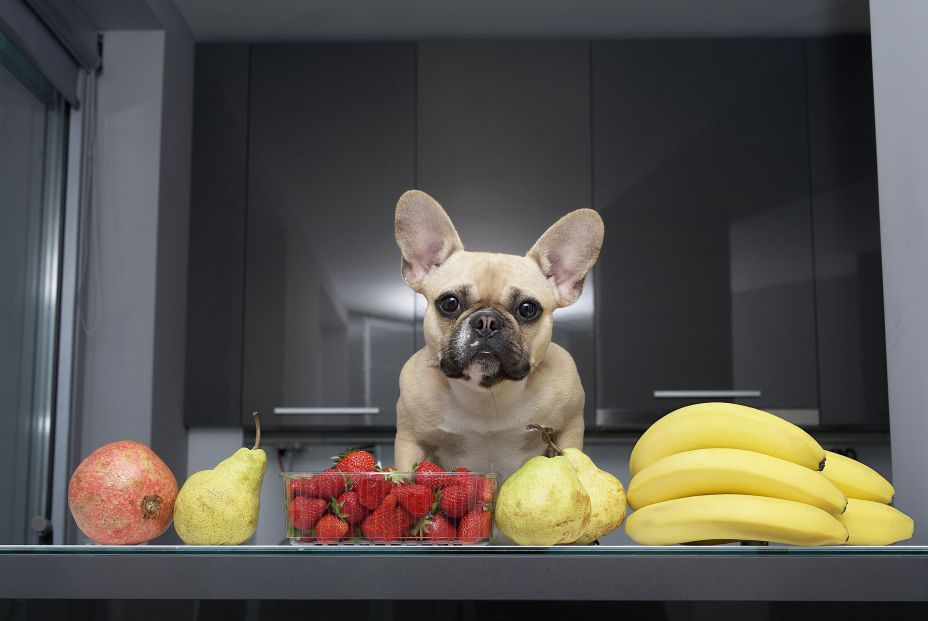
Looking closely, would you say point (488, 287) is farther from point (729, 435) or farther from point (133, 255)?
point (133, 255)

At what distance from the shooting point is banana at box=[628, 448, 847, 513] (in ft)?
2.39

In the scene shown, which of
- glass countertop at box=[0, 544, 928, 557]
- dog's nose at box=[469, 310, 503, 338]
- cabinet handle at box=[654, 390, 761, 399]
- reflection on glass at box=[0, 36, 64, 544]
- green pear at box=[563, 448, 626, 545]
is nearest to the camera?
glass countertop at box=[0, 544, 928, 557]

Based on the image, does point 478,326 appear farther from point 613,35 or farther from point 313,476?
point 613,35

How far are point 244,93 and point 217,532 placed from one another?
2.38m

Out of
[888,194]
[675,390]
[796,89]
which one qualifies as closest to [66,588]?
[888,194]

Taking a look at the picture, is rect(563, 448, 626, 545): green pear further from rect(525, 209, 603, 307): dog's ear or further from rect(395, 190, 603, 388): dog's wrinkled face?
rect(525, 209, 603, 307): dog's ear

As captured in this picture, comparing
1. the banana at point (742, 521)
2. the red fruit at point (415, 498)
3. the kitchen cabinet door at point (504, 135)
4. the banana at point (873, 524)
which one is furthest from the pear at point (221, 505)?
the kitchen cabinet door at point (504, 135)

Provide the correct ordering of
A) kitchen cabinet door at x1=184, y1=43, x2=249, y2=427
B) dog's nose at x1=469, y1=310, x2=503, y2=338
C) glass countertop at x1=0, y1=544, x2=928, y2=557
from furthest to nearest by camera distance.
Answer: kitchen cabinet door at x1=184, y1=43, x2=249, y2=427 < dog's nose at x1=469, y1=310, x2=503, y2=338 < glass countertop at x1=0, y1=544, x2=928, y2=557

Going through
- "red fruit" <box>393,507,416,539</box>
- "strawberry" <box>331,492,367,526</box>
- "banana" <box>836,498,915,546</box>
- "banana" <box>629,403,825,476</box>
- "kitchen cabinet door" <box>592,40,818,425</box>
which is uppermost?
"kitchen cabinet door" <box>592,40,818,425</box>

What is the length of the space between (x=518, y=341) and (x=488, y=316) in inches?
1.6

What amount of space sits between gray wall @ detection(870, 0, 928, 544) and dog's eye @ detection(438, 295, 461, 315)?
49cm

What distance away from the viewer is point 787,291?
2740 millimetres

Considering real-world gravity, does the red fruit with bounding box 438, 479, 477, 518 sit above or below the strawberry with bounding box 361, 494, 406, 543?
above

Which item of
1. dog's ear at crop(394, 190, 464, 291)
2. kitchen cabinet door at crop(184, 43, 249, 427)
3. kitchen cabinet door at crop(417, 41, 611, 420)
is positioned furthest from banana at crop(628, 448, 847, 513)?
kitchen cabinet door at crop(184, 43, 249, 427)
